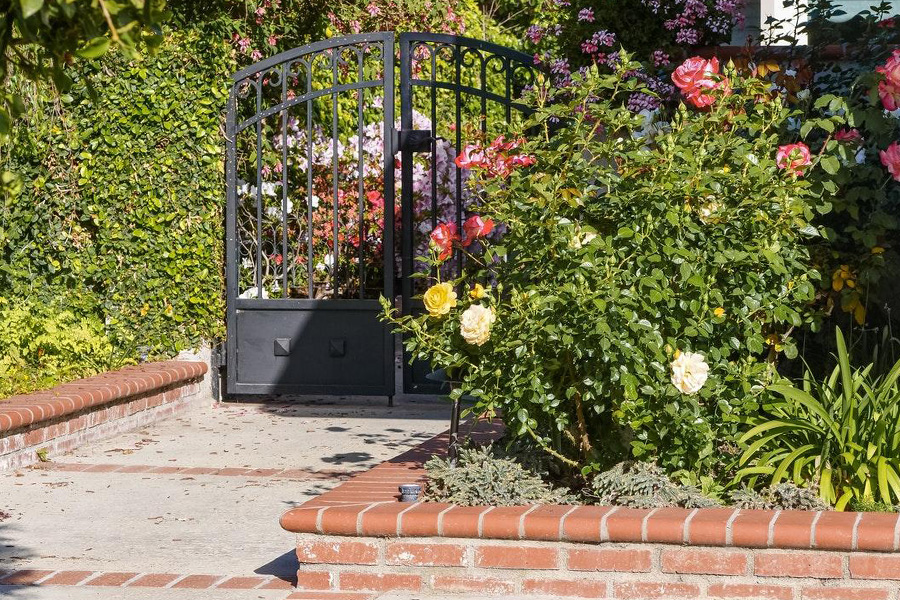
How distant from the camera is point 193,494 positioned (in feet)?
20.3

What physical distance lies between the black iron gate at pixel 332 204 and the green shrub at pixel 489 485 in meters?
3.71

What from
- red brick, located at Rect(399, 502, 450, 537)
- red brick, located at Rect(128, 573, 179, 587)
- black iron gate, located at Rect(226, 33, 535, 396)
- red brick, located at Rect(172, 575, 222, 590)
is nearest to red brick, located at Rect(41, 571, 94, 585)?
red brick, located at Rect(128, 573, 179, 587)

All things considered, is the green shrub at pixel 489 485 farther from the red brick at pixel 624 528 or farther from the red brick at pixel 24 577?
the red brick at pixel 24 577

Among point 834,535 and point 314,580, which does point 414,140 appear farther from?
point 834,535

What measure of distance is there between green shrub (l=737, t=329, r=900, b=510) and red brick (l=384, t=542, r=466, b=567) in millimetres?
1052

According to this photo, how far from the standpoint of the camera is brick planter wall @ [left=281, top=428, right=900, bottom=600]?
3945 mm

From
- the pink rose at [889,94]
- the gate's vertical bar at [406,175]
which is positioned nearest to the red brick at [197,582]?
the pink rose at [889,94]

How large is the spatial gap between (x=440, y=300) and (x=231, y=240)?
4.62m

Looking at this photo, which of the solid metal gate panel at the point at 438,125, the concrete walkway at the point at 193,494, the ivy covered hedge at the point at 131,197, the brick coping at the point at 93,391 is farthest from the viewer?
the ivy covered hedge at the point at 131,197

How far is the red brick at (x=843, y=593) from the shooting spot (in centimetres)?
392

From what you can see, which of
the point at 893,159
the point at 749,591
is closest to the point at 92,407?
the point at 749,591

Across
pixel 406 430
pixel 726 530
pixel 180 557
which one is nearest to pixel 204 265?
pixel 406 430

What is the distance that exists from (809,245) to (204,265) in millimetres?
4718

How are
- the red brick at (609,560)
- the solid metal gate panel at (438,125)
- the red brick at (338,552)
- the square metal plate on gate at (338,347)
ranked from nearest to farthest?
1. the red brick at (609,560)
2. the red brick at (338,552)
3. the solid metal gate panel at (438,125)
4. the square metal plate on gate at (338,347)
